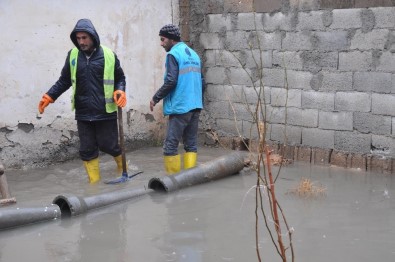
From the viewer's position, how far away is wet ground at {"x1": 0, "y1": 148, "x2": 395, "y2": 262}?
493cm

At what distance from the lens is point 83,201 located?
603 cm

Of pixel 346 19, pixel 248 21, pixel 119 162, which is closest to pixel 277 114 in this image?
pixel 248 21

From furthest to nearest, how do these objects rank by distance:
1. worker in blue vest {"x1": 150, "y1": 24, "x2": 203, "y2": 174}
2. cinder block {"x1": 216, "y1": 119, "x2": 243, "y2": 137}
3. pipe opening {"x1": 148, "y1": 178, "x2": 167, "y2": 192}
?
cinder block {"x1": 216, "y1": 119, "x2": 243, "y2": 137} → worker in blue vest {"x1": 150, "y1": 24, "x2": 203, "y2": 174} → pipe opening {"x1": 148, "y1": 178, "x2": 167, "y2": 192}

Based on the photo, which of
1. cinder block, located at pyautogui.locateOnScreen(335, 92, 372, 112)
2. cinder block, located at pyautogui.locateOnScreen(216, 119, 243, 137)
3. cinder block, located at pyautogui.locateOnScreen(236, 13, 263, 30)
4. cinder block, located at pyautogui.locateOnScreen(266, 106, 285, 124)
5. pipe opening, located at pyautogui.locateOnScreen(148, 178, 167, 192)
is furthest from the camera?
cinder block, located at pyautogui.locateOnScreen(216, 119, 243, 137)

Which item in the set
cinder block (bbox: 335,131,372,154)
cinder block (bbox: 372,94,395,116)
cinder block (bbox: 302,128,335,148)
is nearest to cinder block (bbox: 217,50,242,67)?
cinder block (bbox: 302,128,335,148)

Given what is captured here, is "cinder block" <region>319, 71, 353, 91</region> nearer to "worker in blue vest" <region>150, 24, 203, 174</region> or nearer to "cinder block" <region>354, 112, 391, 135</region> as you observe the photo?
"cinder block" <region>354, 112, 391, 135</region>

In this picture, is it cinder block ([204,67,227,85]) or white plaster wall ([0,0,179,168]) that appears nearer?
white plaster wall ([0,0,179,168])

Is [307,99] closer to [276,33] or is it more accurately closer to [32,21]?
[276,33]

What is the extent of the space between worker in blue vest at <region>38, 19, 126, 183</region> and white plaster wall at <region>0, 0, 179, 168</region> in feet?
2.56

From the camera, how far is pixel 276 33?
28.3 feet

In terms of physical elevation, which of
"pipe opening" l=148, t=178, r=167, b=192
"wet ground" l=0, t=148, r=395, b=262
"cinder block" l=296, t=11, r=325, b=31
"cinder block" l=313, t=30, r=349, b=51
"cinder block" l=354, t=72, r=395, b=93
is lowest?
"wet ground" l=0, t=148, r=395, b=262

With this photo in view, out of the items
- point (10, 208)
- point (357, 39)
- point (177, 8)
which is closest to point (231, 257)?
point (10, 208)

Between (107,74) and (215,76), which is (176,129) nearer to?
(107,74)

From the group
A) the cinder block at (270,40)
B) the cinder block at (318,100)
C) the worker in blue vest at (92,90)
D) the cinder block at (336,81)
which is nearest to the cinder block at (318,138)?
the cinder block at (318,100)
